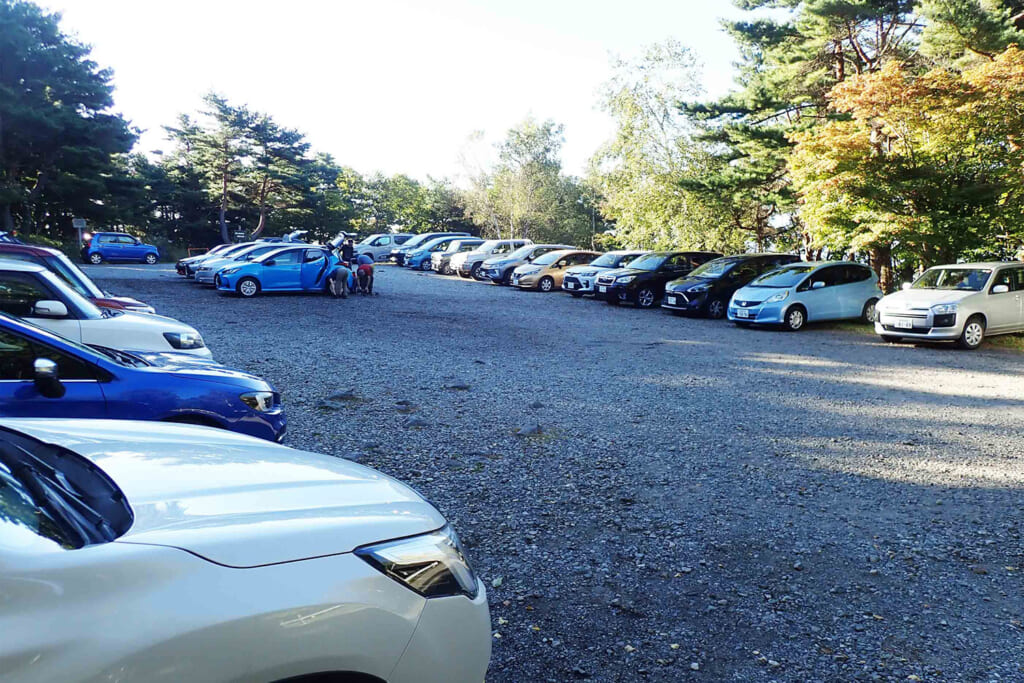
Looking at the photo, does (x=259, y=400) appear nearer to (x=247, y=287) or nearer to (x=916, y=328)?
(x=916, y=328)

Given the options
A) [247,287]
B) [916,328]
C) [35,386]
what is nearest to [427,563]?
[35,386]

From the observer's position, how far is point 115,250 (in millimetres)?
34438

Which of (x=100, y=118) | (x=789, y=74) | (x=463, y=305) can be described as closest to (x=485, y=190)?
(x=100, y=118)

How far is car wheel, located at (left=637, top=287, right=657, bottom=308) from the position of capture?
68.5 ft

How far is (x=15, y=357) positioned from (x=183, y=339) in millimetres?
3776

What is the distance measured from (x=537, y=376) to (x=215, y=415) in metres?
5.63

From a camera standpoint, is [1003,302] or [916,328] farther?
[1003,302]

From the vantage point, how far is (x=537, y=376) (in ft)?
32.1

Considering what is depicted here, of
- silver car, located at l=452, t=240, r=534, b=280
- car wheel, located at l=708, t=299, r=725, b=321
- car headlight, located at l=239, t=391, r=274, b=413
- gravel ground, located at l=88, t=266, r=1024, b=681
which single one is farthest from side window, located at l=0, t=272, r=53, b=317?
silver car, located at l=452, t=240, r=534, b=280

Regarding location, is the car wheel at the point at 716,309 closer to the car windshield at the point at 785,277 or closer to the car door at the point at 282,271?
the car windshield at the point at 785,277

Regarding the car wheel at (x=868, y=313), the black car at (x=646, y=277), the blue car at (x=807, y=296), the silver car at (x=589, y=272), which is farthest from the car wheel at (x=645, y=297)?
the car wheel at (x=868, y=313)

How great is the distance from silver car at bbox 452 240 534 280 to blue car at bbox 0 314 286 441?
2606 cm

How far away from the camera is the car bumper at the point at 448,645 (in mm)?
Result: 1924

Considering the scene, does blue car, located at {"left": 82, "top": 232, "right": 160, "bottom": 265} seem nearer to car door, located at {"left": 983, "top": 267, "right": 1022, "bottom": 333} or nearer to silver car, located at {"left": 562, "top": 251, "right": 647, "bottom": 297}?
silver car, located at {"left": 562, "top": 251, "right": 647, "bottom": 297}
